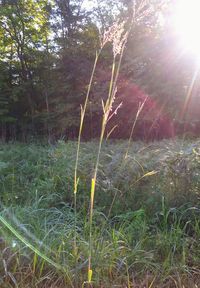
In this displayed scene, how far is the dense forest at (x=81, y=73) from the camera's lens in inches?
515

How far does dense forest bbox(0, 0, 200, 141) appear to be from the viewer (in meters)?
13.1

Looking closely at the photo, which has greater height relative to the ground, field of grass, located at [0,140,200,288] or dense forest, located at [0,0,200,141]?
dense forest, located at [0,0,200,141]

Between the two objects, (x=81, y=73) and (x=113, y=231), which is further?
(x=81, y=73)

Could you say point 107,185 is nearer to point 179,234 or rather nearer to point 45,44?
point 179,234

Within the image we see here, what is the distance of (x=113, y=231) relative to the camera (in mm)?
2844

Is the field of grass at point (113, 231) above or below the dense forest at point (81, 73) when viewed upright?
below

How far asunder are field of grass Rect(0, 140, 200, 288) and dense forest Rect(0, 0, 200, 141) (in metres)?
Result: 2.71

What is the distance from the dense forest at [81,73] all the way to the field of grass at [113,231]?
8.89ft

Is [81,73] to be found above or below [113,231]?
above

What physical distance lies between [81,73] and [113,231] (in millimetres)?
15965

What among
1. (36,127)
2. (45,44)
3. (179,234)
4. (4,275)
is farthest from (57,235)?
(45,44)

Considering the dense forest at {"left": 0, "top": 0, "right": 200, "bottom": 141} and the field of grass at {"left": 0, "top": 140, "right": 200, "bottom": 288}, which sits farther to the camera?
the dense forest at {"left": 0, "top": 0, "right": 200, "bottom": 141}

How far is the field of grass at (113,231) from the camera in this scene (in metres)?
2.45

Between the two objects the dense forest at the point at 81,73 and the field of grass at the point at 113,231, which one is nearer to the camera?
the field of grass at the point at 113,231
